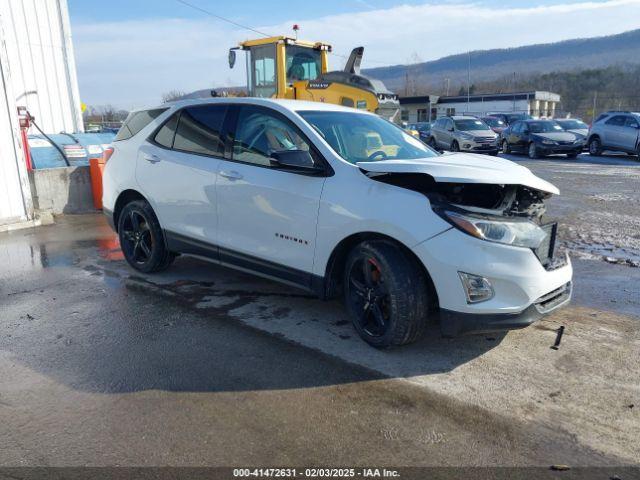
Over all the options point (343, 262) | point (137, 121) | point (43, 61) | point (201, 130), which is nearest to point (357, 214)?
point (343, 262)

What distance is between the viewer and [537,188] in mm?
3744

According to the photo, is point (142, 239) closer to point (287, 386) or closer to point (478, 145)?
point (287, 386)

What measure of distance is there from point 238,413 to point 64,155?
850cm

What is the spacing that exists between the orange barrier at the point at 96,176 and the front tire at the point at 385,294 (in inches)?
291

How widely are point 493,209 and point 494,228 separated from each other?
0.27m

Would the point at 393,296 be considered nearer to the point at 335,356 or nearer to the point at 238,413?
the point at 335,356

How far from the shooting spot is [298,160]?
3.95 m

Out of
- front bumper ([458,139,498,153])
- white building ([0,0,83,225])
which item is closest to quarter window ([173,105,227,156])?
white building ([0,0,83,225])

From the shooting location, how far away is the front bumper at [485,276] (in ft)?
11.1

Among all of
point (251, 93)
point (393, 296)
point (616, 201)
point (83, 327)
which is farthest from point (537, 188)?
point (251, 93)

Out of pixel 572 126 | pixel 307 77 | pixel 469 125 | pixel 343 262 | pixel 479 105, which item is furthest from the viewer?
pixel 479 105

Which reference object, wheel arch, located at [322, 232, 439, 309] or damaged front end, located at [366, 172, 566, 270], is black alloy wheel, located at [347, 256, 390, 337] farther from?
damaged front end, located at [366, 172, 566, 270]

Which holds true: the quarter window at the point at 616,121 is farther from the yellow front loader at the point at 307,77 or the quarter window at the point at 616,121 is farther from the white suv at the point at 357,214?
the white suv at the point at 357,214

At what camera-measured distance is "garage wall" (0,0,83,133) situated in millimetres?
10992
